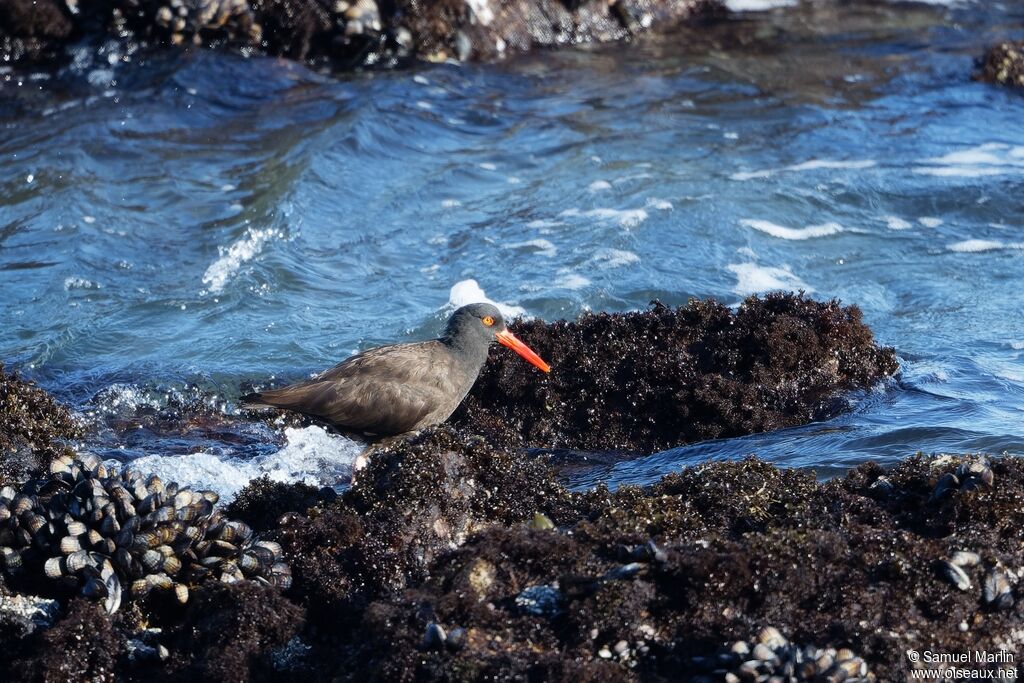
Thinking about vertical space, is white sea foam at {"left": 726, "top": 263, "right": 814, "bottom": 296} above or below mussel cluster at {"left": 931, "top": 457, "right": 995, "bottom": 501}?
below

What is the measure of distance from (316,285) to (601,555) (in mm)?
5478

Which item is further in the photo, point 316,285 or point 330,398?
point 316,285

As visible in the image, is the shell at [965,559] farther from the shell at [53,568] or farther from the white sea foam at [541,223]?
the white sea foam at [541,223]

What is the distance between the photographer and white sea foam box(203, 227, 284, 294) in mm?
8968

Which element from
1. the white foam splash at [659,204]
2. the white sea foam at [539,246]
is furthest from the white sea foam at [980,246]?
the white sea foam at [539,246]

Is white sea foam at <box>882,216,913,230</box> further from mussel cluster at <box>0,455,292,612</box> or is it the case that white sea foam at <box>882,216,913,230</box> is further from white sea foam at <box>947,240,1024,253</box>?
mussel cluster at <box>0,455,292,612</box>

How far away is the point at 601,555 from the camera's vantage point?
3.97 metres

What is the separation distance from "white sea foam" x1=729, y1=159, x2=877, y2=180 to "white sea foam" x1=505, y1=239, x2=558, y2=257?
89.4 inches

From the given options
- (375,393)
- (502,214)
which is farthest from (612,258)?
(375,393)

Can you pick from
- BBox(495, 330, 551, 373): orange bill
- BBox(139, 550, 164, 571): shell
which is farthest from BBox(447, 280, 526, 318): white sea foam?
BBox(139, 550, 164, 571): shell

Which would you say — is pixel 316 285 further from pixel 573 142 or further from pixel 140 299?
pixel 573 142

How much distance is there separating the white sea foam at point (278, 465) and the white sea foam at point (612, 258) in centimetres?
298

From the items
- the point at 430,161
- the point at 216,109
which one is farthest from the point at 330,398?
the point at 216,109

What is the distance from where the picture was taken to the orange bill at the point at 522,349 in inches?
258
